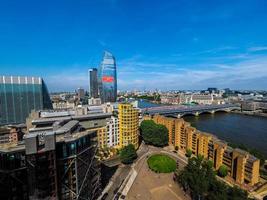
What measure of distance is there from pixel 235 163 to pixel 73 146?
13.0m

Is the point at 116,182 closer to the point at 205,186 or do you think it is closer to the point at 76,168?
the point at 76,168

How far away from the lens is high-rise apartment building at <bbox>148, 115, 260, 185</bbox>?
535 inches

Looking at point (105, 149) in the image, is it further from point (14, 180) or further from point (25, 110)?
point (25, 110)

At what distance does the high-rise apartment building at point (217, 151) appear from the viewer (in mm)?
13594

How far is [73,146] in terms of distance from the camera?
8.55 m

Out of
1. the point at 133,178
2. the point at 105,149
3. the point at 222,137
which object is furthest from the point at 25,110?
the point at 222,137

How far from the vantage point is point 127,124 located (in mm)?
20094

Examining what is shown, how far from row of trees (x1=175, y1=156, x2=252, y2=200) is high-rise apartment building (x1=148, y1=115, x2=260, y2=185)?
2.79 meters

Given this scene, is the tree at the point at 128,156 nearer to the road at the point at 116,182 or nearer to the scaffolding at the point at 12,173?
the road at the point at 116,182

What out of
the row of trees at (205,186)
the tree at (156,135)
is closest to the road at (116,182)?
the row of trees at (205,186)

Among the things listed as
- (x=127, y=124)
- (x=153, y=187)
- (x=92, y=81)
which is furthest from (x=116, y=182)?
(x=92, y=81)

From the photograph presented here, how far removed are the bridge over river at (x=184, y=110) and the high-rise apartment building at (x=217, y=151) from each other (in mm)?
19049

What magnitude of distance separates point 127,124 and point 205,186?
10.8 metres

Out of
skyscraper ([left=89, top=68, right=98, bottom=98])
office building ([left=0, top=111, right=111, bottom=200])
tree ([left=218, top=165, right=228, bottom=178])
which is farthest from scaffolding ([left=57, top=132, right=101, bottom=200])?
skyscraper ([left=89, top=68, right=98, bottom=98])
